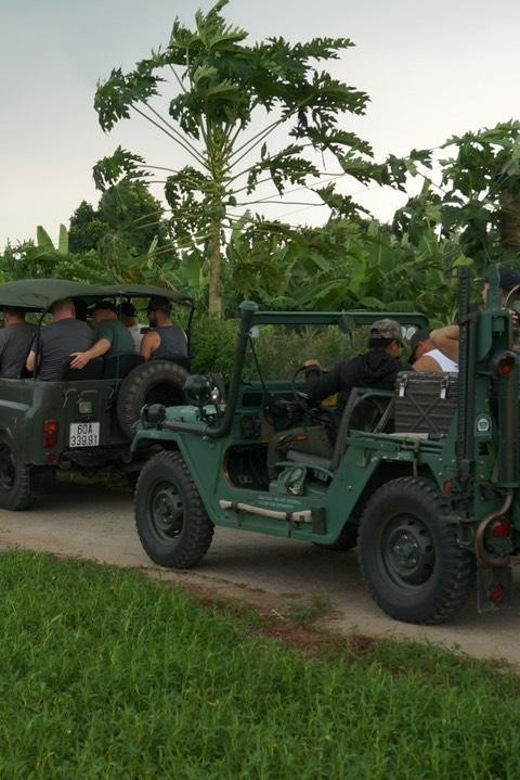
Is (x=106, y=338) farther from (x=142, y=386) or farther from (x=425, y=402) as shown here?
(x=425, y=402)

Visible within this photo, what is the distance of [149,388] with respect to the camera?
11.5 meters

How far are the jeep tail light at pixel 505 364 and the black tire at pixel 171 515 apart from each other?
256 centimetres

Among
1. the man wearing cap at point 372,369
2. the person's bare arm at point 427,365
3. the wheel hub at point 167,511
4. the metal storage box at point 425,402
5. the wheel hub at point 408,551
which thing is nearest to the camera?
the wheel hub at point 408,551

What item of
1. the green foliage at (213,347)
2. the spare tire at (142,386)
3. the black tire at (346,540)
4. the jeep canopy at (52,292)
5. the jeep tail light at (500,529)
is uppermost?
the jeep canopy at (52,292)

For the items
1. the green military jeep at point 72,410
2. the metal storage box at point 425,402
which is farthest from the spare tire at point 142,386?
the metal storage box at point 425,402

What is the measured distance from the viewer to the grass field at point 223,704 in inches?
200

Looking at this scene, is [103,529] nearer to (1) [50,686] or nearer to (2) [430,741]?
(1) [50,686]

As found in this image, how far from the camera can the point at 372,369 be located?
825 centimetres

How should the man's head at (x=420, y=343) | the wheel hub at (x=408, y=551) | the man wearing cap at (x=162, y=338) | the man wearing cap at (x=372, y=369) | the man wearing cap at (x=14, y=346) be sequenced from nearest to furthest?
the wheel hub at (x=408, y=551)
the man wearing cap at (x=372, y=369)
the man's head at (x=420, y=343)
the man wearing cap at (x=162, y=338)
the man wearing cap at (x=14, y=346)

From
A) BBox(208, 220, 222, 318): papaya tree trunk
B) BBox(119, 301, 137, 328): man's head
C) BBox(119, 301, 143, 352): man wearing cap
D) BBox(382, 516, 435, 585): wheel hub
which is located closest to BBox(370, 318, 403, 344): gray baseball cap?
BBox(382, 516, 435, 585): wheel hub

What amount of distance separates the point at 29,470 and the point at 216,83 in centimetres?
540

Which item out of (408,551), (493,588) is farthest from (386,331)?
(493,588)

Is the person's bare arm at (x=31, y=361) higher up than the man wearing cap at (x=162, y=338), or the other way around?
the man wearing cap at (x=162, y=338)

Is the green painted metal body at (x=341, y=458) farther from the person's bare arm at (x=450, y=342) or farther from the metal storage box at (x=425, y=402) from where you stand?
the person's bare arm at (x=450, y=342)
